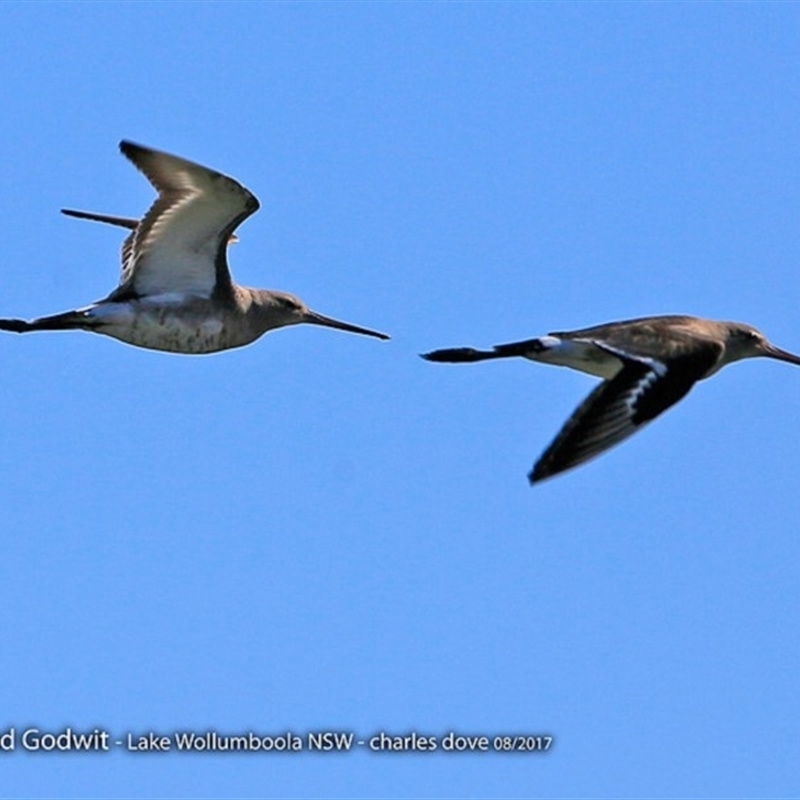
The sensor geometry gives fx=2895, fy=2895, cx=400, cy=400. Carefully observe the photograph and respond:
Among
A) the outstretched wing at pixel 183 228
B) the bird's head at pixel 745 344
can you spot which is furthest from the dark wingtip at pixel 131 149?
the bird's head at pixel 745 344

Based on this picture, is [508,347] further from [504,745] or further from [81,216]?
[81,216]

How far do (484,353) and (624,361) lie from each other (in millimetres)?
1261

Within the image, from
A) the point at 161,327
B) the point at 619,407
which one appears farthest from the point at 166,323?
the point at 619,407

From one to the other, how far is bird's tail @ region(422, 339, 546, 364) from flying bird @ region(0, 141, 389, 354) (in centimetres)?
148

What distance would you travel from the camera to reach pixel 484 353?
17812 mm

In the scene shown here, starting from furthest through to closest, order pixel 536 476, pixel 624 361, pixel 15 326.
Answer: pixel 15 326 → pixel 624 361 → pixel 536 476

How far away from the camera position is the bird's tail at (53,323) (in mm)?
18109

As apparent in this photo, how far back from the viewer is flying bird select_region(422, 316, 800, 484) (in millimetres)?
15562

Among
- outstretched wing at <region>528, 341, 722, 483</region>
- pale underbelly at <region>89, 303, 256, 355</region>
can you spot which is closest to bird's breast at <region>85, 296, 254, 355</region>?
pale underbelly at <region>89, 303, 256, 355</region>

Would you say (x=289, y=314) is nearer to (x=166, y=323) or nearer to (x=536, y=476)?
(x=166, y=323)

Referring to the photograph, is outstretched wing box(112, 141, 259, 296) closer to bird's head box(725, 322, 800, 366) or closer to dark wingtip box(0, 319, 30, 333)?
dark wingtip box(0, 319, 30, 333)

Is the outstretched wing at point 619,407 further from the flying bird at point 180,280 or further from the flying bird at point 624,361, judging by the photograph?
the flying bird at point 180,280

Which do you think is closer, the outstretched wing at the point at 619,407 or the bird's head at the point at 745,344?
the outstretched wing at the point at 619,407

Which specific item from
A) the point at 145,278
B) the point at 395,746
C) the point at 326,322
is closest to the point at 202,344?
the point at 145,278
